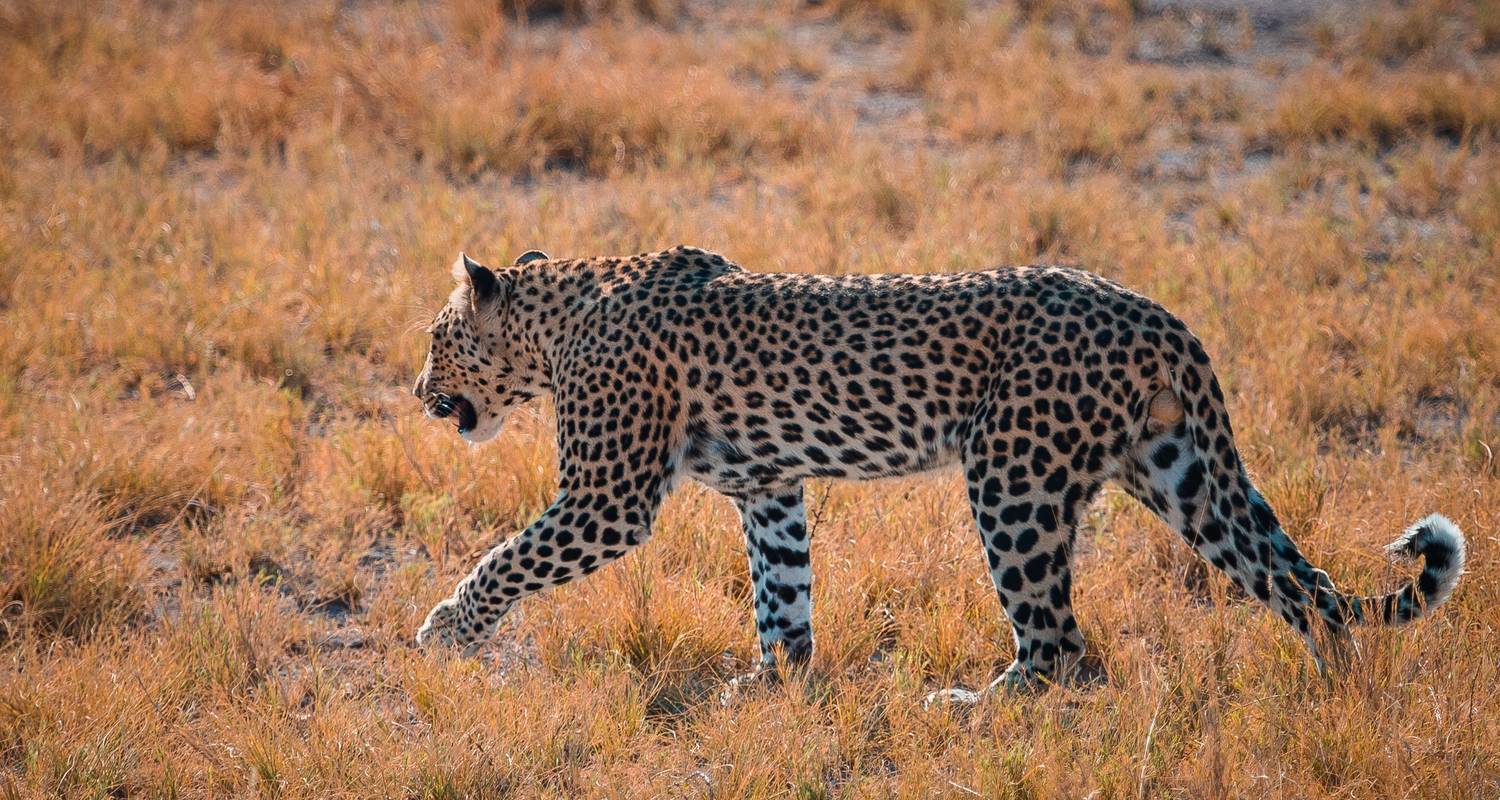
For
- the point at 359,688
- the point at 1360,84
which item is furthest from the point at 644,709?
the point at 1360,84

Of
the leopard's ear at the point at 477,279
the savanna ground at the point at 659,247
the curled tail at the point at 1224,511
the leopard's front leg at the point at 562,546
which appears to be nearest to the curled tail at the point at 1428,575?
the curled tail at the point at 1224,511

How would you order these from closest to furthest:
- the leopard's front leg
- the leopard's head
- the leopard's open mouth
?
the leopard's front leg, the leopard's head, the leopard's open mouth

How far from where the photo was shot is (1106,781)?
5.06 meters

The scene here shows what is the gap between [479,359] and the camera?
6641mm

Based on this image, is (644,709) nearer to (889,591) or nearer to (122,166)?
(889,591)

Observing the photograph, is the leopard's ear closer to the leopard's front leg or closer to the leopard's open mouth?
the leopard's open mouth

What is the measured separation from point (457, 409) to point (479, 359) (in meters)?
0.27

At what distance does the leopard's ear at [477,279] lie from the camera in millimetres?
6402

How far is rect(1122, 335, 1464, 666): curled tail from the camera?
17.9 ft

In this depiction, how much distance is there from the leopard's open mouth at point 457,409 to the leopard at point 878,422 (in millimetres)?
235

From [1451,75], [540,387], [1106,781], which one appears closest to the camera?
[1106,781]

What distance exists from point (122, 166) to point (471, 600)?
25.2 ft

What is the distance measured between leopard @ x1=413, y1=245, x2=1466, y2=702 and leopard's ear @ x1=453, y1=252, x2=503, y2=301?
0.4 inches

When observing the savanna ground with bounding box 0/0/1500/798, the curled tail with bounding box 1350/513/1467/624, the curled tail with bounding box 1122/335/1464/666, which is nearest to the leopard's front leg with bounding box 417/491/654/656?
the savanna ground with bounding box 0/0/1500/798
